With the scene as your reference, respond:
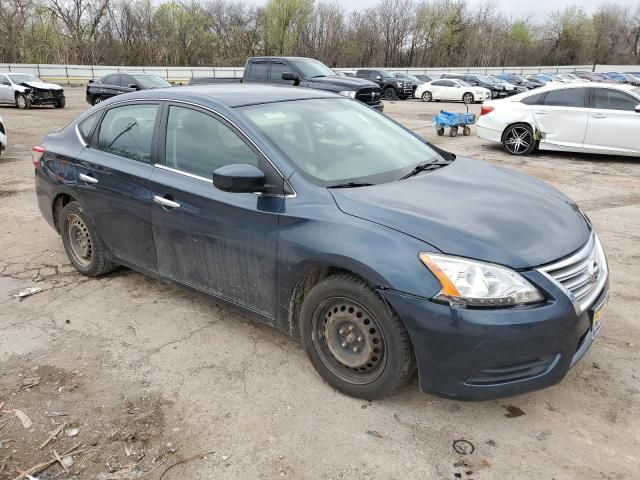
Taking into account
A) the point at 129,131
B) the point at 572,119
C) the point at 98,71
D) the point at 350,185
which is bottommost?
the point at 350,185

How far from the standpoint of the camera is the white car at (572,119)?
10.2 metres

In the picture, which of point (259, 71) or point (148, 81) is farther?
point (148, 81)

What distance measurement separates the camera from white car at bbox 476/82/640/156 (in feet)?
33.5

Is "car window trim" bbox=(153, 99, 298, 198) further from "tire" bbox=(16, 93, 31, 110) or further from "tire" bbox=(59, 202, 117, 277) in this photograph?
"tire" bbox=(16, 93, 31, 110)

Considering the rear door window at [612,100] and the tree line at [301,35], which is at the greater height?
the tree line at [301,35]

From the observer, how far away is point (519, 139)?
1127 centimetres

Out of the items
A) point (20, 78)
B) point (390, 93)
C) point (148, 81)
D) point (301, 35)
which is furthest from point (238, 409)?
point (301, 35)

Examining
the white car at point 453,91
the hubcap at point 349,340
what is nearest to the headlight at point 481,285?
the hubcap at point 349,340

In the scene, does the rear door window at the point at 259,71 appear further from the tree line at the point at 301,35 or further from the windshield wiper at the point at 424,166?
the tree line at the point at 301,35

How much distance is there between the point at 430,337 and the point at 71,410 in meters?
2.00

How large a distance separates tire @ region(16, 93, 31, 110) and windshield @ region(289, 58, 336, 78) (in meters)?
11.9

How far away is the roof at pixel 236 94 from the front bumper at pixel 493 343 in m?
1.79

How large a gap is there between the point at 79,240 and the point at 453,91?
27.4 m

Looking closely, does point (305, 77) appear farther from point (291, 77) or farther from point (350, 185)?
point (350, 185)
